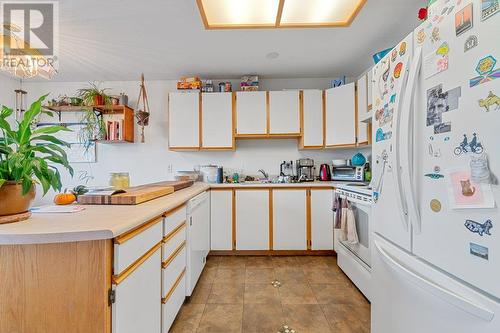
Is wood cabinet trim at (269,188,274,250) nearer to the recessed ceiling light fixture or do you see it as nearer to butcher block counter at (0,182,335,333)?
the recessed ceiling light fixture

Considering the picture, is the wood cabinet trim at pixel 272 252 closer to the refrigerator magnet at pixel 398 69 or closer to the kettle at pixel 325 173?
the kettle at pixel 325 173

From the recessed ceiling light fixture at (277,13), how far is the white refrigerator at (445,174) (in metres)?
0.99

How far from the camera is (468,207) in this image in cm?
76

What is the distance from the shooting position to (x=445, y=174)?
2.78 ft

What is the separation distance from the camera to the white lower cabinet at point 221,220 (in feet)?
10.0

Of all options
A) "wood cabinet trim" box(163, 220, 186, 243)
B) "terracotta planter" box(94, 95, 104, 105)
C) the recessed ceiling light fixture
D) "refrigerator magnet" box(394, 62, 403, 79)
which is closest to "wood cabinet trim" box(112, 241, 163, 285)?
"wood cabinet trim" box(163, 220, 186, 243)

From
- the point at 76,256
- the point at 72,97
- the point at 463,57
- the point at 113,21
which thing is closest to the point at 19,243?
the point at 76,256

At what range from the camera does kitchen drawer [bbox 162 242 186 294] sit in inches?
58.4

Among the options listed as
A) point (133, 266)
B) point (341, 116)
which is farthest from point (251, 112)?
point (133, 266)

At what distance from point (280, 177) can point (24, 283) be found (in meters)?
2.84

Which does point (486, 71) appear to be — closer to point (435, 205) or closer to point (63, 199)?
point (435, 205)

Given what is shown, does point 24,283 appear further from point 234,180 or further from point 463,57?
point 234,180

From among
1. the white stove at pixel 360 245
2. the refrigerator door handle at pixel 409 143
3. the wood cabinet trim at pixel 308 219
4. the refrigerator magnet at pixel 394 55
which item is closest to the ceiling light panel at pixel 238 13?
the refrigerator magnet at pixel 394 55

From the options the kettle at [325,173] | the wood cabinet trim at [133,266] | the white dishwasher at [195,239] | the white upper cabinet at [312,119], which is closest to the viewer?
the wood cabinet trim at [133,266]
